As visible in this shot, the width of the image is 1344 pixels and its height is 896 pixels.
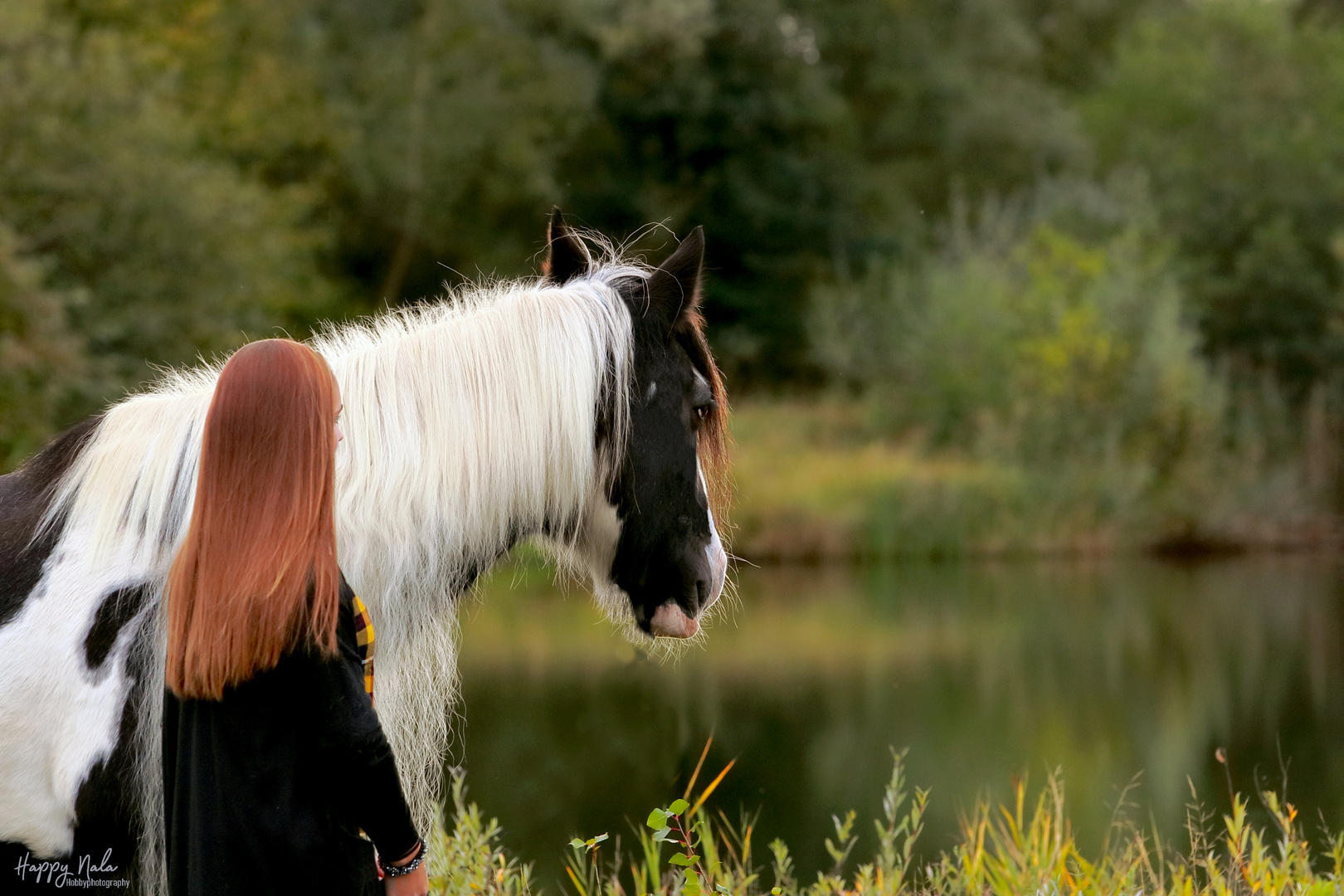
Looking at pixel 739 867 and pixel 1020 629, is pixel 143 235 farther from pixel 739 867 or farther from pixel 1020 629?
pixel 739 867

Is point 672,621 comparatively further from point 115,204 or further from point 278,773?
point 115,204

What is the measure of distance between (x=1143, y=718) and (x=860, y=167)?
17454 mm

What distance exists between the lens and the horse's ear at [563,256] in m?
2.43

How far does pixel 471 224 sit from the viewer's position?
2183 cm

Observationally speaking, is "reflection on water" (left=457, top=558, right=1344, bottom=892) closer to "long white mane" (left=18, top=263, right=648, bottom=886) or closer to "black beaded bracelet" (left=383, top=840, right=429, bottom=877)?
"long white mane" (left=18, top=263, right=648, bottom=886)

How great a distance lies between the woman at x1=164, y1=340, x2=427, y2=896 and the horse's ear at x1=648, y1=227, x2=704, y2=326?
31.4 inches

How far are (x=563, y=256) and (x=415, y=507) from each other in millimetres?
619

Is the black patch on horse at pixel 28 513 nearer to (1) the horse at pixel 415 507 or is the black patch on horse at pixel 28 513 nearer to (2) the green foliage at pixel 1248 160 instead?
(1) the horse at pixel 415 507

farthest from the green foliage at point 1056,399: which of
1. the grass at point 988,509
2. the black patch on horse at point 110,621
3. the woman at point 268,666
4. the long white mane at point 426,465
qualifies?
the woman at point 268,666

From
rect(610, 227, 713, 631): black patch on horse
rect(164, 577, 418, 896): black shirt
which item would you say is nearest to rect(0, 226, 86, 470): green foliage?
rect(610, 227, 713, 631): black patch on horse

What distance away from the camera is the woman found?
5.12 feet

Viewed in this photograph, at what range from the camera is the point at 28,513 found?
2029mm

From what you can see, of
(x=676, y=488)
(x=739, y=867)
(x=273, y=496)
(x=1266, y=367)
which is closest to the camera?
(x=273, y=496)

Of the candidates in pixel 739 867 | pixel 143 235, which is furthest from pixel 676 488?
pixel 143 235
